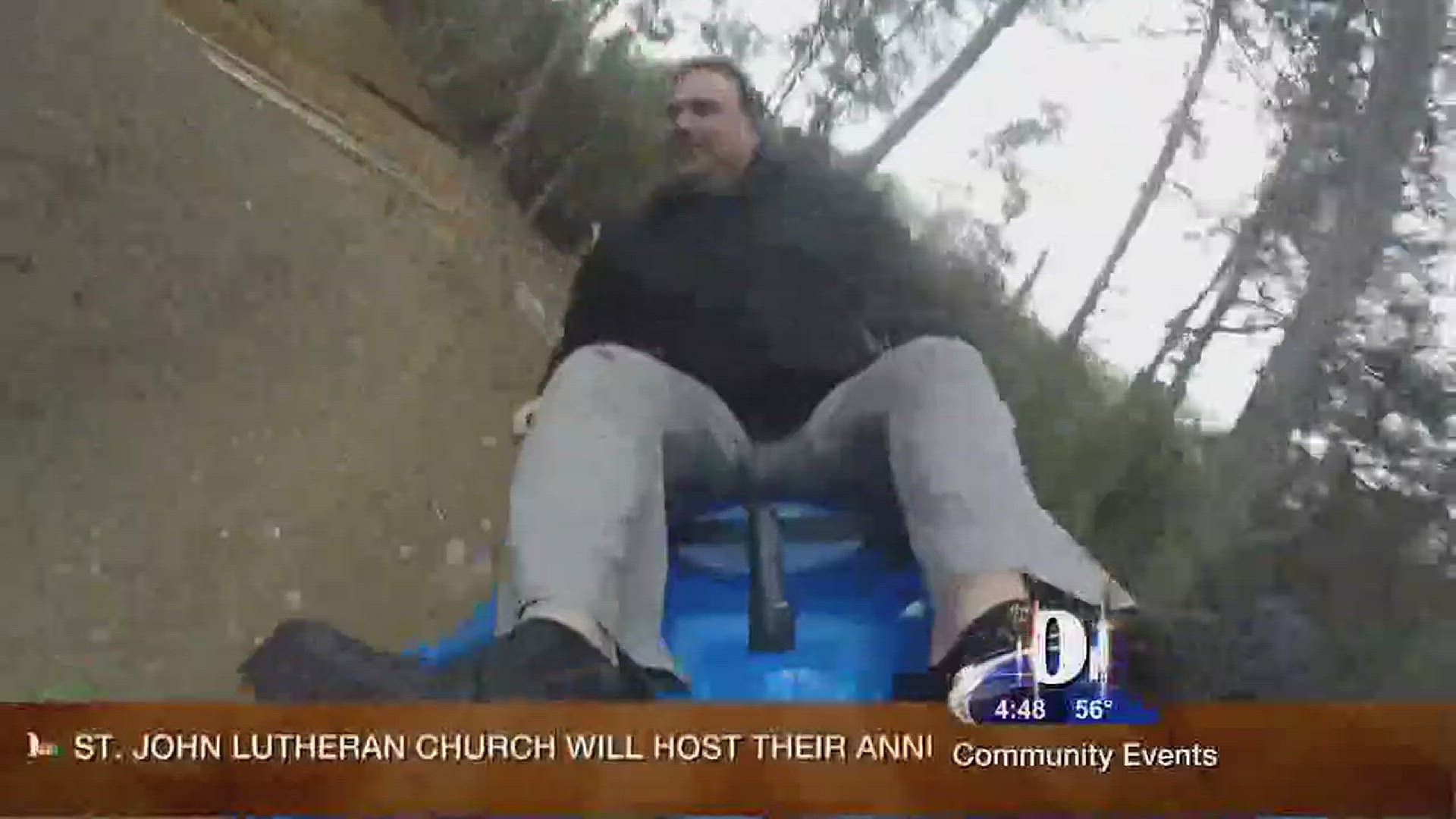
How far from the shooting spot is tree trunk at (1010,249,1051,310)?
1.96 m

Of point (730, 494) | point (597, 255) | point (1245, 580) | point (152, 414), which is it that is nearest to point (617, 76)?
point (597, 255)

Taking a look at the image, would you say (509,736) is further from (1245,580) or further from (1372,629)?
(1372,629)

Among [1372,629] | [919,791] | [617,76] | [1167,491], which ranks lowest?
[919,791]

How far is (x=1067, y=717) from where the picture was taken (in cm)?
190

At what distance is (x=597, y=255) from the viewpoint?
1.97 m

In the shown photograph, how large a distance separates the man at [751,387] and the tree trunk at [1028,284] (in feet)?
0.27

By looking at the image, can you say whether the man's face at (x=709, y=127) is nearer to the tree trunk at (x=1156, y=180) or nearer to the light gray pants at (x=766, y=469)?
the light gray pants at (x=766, y=469)

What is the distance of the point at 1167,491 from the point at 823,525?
435 mm

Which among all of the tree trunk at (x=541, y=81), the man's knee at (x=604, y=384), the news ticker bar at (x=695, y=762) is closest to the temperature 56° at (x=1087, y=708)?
the news ticker bar at (x=695, y=762)

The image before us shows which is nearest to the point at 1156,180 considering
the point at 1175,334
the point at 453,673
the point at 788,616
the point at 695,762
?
the point at 1175,334

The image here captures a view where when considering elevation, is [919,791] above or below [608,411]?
below

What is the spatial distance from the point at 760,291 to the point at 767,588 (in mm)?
371

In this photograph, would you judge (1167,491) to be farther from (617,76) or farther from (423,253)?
(423,253)

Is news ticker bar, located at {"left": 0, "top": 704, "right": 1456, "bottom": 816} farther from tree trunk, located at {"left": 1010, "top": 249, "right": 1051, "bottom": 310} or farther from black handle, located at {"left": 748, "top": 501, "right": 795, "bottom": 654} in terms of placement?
tree trunk, located at {"left": 1010, "top": 249, "right": 1051, "bottom": 310}
